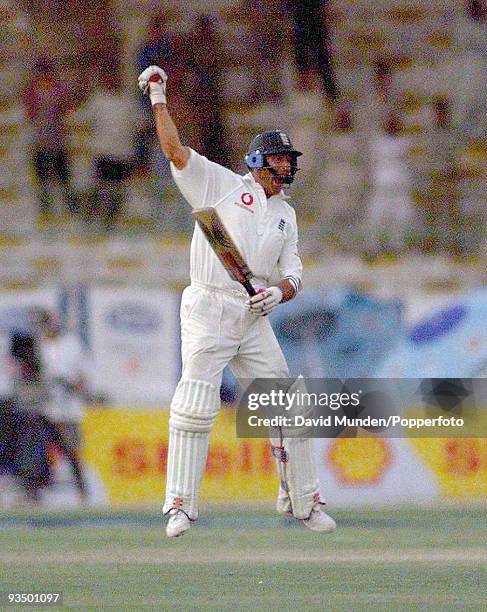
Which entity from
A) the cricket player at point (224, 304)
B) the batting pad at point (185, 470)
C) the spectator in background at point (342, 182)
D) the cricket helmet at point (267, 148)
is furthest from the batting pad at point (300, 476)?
the spectator in background at point (342, 182)

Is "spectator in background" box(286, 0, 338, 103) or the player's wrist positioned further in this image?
"spectator in background" box(286, 0, 338, 103)

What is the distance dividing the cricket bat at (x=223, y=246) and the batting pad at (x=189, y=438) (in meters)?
0.44

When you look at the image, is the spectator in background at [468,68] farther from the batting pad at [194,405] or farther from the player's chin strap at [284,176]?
the batting pad at [194,405]

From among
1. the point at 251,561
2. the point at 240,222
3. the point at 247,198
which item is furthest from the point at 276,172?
the point at 251,561

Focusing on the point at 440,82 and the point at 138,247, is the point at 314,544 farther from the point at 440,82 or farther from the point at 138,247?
the point at 440,82

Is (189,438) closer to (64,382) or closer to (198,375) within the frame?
(198,375)

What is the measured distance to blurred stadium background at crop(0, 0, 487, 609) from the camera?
8.53 metres

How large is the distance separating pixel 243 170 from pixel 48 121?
1285 millimetres

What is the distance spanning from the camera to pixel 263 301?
540cm

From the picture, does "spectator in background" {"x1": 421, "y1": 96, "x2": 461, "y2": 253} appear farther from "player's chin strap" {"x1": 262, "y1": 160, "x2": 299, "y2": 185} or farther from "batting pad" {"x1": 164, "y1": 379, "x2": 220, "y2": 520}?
"batting pad" {"x1": 164, "y1": 379, "x2": 220, "y2": 520}

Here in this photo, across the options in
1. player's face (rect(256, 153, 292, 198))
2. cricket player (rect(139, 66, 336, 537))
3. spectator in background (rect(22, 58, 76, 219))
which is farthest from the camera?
spectator in background (rect(22, 58, 76, 219))

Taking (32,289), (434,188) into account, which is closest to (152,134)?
(32,289)

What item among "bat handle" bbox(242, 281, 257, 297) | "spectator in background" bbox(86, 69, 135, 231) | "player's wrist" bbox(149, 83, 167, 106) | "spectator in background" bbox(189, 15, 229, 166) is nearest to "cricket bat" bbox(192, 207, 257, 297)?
"bat handle" bbox(242, 281, 257, 297)

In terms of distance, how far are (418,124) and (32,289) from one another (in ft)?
8.67
